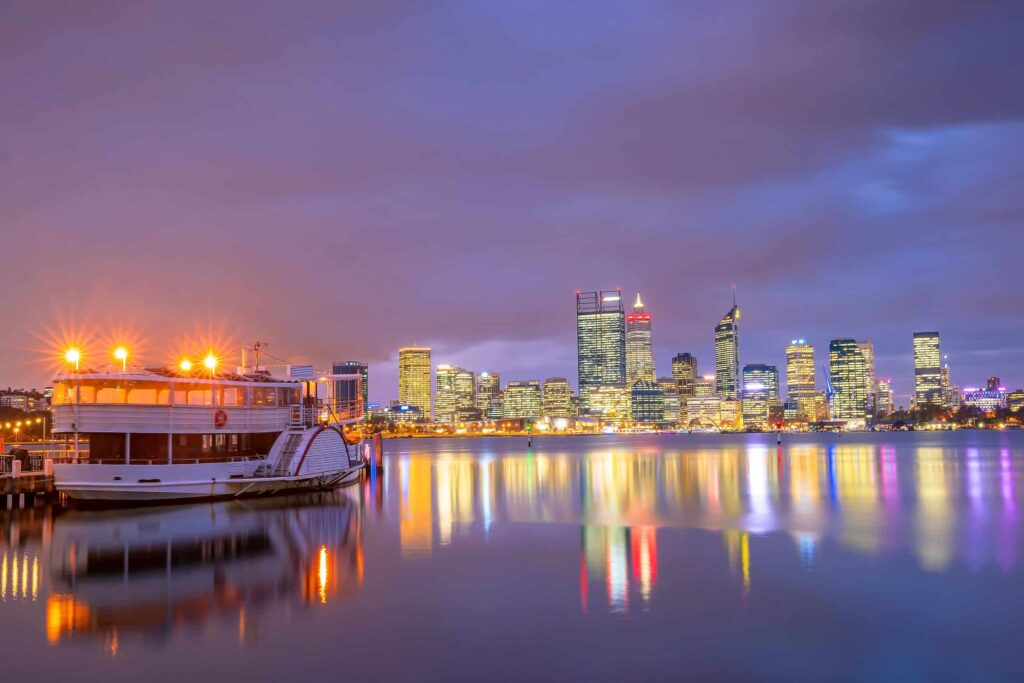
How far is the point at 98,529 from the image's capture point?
36.8 meters

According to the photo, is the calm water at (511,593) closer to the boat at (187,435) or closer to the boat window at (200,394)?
the boat at (187,435)

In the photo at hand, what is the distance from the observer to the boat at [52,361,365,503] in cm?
4175

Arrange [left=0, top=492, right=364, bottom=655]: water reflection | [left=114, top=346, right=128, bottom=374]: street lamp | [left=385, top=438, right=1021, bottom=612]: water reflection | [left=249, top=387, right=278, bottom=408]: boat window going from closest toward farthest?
1. [left=0, top=492, right=364, bottom=655]: water reflection
2. [left=385, top=438, right=1021, bottom=612]: water reflection
3. [left=114, top=346, right=128, bottom=374]: street lamp
4. [left=249, top=387, right=278, bottom=408]: boat window

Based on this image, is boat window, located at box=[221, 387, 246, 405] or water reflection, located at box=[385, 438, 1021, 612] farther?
boat window, located at box=[221, 387, 246, 405]

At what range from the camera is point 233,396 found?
47156 mm

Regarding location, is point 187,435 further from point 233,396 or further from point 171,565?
point 171,565

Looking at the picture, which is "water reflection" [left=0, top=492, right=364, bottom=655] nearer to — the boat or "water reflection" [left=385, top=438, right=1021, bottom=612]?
the boat

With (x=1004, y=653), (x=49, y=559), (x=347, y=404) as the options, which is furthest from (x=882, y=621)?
(x=347, y=404)

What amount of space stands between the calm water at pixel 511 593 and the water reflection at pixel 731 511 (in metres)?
0.28

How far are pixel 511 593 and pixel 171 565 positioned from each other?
1238cm

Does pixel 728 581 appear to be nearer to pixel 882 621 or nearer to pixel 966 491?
pixel 882 621

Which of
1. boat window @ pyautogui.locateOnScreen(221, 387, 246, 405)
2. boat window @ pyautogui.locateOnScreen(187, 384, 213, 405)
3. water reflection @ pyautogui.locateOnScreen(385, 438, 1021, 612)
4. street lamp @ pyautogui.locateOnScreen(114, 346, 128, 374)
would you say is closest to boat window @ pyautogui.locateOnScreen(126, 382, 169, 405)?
boat window @ pyautogui.locateOnScreen(187, 384, 213, 405)

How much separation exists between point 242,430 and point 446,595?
2565 centimetres

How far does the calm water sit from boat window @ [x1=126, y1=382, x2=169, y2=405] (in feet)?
19.2
